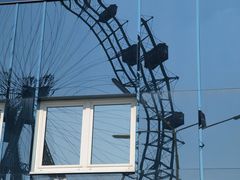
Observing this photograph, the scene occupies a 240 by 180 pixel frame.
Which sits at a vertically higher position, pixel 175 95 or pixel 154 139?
pixel 175 95

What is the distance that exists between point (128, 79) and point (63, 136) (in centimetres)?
124

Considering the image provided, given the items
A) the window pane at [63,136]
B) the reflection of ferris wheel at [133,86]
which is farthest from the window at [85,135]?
the reflection of ferris wheel at [133,86]

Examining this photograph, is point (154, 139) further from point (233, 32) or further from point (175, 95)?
point (233, 32)

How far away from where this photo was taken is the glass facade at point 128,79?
7242 mm

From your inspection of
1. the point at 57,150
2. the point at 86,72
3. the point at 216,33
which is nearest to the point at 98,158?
the point at 57,150

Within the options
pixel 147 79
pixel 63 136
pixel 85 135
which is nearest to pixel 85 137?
pixel 85 135

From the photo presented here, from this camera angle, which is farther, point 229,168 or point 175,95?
point 175,95

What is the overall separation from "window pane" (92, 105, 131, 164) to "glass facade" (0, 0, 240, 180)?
14 mm

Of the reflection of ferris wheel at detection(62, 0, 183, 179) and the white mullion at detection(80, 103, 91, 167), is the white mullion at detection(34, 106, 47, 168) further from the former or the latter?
the reflection of ferris wheel at detection(62, 0, 183, 179)

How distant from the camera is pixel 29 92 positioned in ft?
26.6

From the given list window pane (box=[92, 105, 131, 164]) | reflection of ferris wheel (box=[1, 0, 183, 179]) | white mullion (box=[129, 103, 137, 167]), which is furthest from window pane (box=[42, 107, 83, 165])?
white mullion (box=[129, 103, 137, 167])

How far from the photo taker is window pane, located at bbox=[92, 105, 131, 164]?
7.58 m

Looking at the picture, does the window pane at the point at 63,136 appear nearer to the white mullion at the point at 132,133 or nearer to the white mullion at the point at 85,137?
the white mullion at the point at 85,137

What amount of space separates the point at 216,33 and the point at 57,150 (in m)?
2.76
